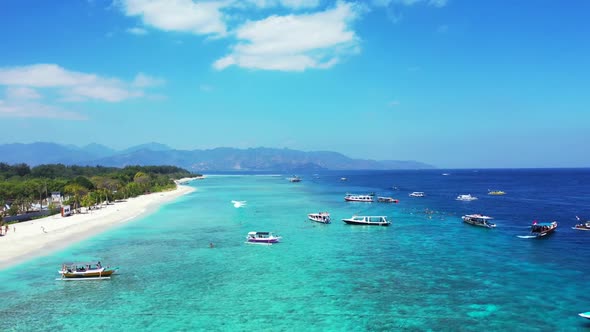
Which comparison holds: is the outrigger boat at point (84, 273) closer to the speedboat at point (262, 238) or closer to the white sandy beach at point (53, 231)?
the white sandy beach at point (53, 231)

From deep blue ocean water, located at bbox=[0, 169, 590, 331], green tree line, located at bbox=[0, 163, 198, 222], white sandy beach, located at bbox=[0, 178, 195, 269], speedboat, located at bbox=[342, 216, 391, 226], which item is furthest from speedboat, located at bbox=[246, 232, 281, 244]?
green tree line, located at bbox=[0, 163, 198, 222]

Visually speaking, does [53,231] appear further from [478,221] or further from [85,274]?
[478,221]

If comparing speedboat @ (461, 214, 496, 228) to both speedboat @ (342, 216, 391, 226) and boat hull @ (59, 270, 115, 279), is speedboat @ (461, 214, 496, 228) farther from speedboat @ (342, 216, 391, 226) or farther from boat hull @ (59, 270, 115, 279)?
boat hull @ (59, 270, 115, 279)

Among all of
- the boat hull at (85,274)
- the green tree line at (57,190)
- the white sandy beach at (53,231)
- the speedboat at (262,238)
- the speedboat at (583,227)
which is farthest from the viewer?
the green tree line at (57,190)

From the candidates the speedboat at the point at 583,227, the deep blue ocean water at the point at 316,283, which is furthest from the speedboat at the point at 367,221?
the speedboat at the point at 583,227

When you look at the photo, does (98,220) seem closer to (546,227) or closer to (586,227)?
(546,227)

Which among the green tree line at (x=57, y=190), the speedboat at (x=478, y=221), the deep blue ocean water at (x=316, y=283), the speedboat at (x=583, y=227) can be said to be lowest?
the deep blue ocean water at (x=316, y=283)

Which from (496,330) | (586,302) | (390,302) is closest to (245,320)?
(390,302)
